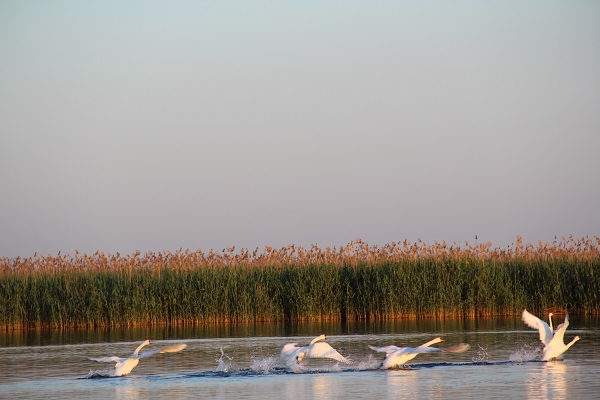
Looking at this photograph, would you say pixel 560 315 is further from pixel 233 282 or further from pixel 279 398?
pixel 279 398

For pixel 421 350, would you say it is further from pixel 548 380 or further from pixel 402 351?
pixel 548 380

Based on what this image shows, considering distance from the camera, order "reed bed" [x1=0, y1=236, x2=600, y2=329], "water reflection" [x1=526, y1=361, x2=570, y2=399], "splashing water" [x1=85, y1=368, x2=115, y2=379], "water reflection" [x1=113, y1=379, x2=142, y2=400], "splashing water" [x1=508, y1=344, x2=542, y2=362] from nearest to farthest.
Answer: "water reflection" [x1=526, y1=361, x2=570, y2=399] → "water reflection" [x1=113, y1=379, x2=142, y2=400] → "splashing water" [x1=85, y1=368, x2=115, y2=379] → "splashing water" [x1=508, y1=344, x2=542, y2=362] → "reed bed" [x1=0, y1=236, x2=600, y2=329]

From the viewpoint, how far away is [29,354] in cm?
2273

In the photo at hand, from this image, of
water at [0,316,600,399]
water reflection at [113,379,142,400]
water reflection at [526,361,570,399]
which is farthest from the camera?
water reflection at [113,379,142,400]

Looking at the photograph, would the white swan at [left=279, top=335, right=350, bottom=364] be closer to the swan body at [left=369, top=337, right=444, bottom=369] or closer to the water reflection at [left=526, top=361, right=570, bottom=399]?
the swan body at [left=369, top=337, right=444, bottom=369]

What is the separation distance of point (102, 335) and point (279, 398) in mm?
13730

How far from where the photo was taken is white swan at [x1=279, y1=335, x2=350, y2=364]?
17859mm

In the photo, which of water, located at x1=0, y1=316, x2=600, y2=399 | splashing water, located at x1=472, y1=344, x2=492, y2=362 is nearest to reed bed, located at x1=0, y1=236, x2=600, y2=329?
water, located at x1=0, y1=316, x2=600, y2=399

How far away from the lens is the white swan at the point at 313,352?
1786 cm

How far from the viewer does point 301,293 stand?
31.3m

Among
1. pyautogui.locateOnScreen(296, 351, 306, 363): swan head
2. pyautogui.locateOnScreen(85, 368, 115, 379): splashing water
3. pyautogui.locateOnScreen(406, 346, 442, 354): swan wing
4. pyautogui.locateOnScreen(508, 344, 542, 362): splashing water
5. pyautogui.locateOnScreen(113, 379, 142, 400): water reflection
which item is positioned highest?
pyautogui.locateOnScreen(406, 346, 442, 354): swan wing

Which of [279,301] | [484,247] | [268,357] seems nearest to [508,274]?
[484,247]

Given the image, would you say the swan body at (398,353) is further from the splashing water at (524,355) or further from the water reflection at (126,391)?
the water reflection at (126,391)

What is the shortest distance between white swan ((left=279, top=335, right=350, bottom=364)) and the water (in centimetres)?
36
